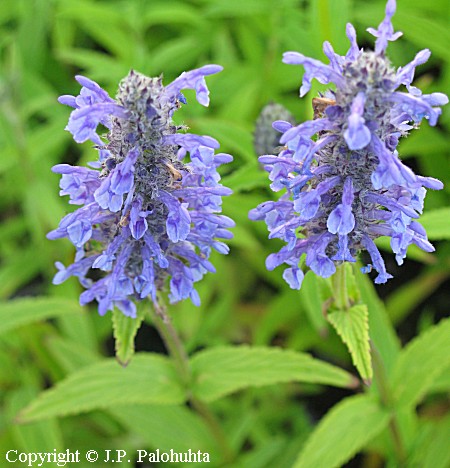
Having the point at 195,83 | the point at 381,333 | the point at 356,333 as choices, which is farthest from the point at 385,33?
the point at 381,333

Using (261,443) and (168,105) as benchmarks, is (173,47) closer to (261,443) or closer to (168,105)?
(168,105)

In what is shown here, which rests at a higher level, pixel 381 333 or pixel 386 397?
pixel 381 333

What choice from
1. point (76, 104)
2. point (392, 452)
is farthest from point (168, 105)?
→ point (392, 452)

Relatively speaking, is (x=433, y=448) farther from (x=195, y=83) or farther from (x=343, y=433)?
(x=195, y=83)

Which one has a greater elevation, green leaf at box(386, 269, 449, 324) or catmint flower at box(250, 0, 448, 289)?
catmint flower at box(250, 0, 448, 289)

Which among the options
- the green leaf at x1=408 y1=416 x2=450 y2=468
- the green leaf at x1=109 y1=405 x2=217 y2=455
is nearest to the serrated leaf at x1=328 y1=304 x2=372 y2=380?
the green leaf at x1=408 y1=416 x2=450 y2=468

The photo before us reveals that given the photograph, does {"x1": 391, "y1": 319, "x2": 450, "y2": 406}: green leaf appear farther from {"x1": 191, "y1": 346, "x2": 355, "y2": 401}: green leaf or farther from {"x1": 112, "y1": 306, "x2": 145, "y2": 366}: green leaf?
{"x1": 112, "y1": 306, "x2": 145, "y2": 366}: green leaf
